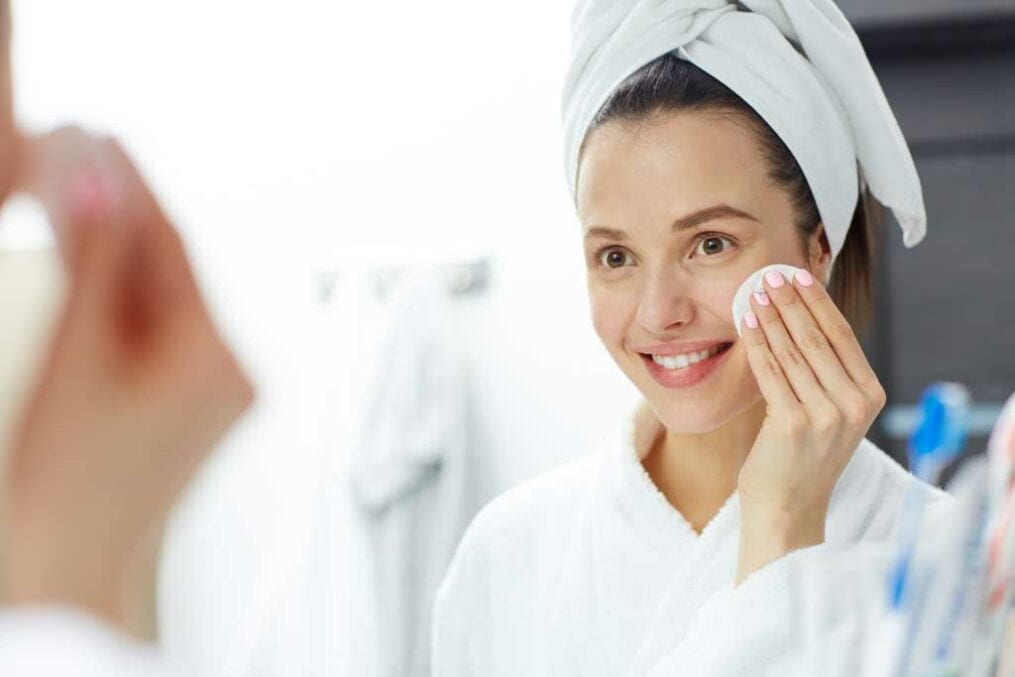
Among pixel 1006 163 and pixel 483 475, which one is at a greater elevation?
pixel 1006 163

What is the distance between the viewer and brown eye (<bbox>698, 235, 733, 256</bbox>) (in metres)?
0.90

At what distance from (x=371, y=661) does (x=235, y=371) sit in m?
1.49

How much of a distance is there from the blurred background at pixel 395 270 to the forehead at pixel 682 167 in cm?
81

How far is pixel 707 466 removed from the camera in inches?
40.0

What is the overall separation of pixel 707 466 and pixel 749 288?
22 centimetres

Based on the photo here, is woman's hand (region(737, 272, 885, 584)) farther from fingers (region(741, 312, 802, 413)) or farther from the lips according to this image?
the lips

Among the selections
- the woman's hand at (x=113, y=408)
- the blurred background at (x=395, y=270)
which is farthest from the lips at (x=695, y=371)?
the blurred background at (x=395, y=270)

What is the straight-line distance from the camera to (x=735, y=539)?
36.2 inches

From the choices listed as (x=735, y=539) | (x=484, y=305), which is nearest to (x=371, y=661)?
(x=484, y=305)

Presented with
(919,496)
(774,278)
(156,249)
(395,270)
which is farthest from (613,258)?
(395,270)

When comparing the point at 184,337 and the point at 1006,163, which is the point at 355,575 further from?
the point at 184,337

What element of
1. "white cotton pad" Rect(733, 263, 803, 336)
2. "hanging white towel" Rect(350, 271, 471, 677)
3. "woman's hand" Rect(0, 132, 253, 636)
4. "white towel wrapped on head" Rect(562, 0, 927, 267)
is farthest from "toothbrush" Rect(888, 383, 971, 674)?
"hanging white towel" Rect(350, 271, 471, 677)

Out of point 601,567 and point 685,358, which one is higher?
point 685,358

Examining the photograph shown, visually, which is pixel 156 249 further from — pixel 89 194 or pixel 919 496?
pixel 919 496
